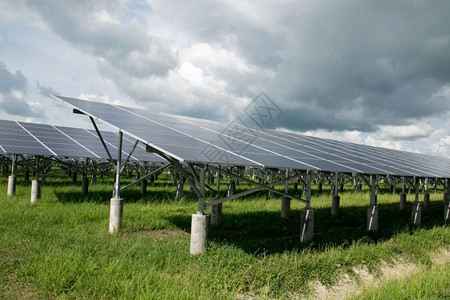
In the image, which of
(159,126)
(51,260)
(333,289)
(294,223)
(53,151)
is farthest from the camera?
(53,151)

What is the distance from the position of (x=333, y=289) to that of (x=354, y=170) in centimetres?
494

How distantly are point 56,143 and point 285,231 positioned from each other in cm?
1367

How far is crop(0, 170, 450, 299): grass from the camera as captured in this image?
6516mm

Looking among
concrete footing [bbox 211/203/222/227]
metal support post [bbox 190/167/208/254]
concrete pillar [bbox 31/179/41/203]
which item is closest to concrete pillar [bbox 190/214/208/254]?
metal support post [bbox 190/167/208/254]

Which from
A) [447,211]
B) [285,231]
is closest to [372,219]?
[285,231]

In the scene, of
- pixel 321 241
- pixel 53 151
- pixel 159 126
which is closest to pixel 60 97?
pixel 159 126

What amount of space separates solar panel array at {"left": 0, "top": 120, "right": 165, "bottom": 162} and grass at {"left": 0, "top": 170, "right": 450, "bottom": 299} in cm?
358

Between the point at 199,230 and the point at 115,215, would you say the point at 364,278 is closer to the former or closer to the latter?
the point at 199,230

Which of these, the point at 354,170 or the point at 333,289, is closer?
the point at 333,289

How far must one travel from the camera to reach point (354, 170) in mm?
11742

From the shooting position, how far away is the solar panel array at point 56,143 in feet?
56.1

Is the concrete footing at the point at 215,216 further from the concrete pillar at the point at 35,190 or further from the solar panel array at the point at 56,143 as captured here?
the concrete pillar at the point at 35,190

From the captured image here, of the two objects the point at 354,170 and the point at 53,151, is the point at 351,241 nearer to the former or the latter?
the point at 354,170

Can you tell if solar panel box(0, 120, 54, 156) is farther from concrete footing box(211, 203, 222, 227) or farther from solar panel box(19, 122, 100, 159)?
concrete footing box(211, 203, 222, 227)
